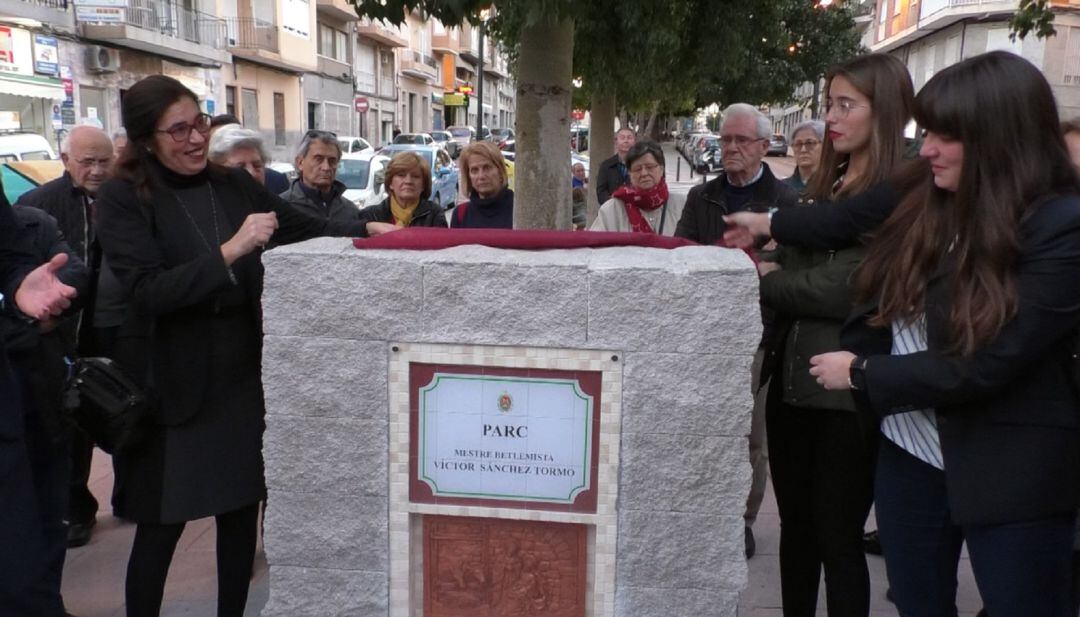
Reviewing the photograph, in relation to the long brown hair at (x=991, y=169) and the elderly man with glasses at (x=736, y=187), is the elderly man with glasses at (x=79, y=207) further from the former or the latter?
the long brown hair at (x=991, y=169)

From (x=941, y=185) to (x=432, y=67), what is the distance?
5636 cm

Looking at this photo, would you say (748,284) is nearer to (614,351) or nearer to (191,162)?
(614,351)

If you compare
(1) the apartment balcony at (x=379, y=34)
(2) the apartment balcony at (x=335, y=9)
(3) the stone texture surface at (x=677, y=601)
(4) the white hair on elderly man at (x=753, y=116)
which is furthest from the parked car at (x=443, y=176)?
(1) the apartment balcony at (x=379, y=34)

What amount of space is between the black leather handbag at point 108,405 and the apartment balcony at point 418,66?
4924cm

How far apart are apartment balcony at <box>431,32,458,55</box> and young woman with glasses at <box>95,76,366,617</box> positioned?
57.2 m

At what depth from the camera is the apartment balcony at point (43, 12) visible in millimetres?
18359

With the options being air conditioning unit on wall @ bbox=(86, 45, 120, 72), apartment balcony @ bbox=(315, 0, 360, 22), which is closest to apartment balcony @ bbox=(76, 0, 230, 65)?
air conditioning unit on wall @ bbox=(86, 45, 120, 72)

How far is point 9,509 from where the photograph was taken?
7.77 feet

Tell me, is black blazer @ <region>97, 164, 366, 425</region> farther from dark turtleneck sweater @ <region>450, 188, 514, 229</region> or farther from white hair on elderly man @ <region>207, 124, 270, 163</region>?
dark turtleneck sweater @ <region>450, 188, 514, 229</region>

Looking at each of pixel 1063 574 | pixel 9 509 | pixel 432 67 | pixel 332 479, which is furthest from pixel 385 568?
pixel 432 67

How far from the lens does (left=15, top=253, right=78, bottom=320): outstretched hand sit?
2328 millimetres

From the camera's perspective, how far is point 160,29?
2477 cm

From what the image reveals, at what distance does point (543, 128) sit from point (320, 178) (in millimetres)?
1258

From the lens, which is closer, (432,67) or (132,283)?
(132,283)
